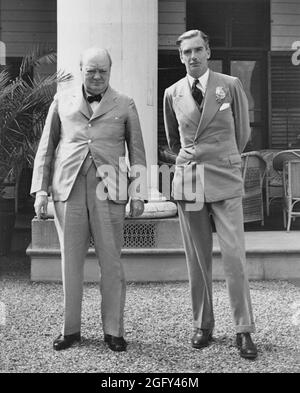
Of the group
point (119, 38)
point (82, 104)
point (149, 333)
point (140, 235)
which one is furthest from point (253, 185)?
point (82, 104)

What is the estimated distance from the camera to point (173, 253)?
678 centimetres

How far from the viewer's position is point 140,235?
271 inches

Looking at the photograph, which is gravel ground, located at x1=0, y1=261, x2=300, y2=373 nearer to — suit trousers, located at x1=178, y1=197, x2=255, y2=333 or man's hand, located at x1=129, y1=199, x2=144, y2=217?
suit trousers, located at x1=178, y1=197, x2=255, y2=333

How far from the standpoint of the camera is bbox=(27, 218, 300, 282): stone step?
6766 mm

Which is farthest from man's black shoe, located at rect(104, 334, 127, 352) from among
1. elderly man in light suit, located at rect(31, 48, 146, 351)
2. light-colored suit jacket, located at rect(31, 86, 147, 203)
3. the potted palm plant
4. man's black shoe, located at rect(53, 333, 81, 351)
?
the potted palm plant

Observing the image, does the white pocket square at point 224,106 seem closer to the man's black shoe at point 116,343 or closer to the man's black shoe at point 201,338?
the man's black shoe at point 201,338

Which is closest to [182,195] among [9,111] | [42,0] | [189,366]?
[189,366]

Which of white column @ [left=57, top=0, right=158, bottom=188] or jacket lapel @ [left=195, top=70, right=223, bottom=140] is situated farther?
white column @ [left=57, top=0, right=158, bottom=188]

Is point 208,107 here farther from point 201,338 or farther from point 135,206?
point 201,338

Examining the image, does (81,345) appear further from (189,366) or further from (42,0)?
(42,0)

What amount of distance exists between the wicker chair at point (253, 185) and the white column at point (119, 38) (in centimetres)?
177

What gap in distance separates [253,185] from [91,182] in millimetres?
4226

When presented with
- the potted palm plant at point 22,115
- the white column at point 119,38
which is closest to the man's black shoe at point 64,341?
the potted palm plant at point 22,115
